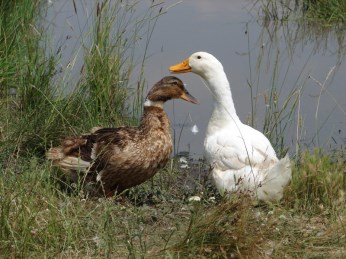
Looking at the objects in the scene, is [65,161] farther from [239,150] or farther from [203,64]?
[203,64]

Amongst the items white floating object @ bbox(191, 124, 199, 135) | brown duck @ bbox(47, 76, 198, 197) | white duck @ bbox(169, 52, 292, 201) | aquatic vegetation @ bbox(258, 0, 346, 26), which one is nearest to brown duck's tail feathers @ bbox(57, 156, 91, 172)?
brown duck @ bbox(47, 76, 198, 197)

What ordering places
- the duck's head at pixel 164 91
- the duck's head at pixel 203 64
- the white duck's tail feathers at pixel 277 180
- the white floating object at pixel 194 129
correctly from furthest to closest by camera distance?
the white floating object at pixel 194 129, the duck's head at pixel 203 64, the duck's head at pixel 164 91, the white duck's tail feathers at pixel 277 180

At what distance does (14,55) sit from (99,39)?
82 cm

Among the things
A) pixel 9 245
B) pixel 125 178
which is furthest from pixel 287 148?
pixel 9 245

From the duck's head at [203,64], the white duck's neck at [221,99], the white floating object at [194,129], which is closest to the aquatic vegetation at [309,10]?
the white floating object at [194,129]

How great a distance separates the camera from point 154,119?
21.9 feet

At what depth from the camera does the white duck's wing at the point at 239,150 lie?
6.36m

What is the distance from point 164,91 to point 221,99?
0.42 m

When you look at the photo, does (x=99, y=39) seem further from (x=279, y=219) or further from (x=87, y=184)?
(x=279, y=219)

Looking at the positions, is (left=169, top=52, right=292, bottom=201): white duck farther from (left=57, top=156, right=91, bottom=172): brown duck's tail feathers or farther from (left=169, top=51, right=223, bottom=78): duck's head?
(left=57, top=156, right=91, bottom=172): brown duck's tail feathers

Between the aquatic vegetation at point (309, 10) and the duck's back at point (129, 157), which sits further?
the aquatic vegetation at point (309, 10)

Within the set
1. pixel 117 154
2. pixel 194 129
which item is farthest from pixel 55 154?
pixel 194 129

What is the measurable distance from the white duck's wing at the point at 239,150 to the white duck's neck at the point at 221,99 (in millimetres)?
139

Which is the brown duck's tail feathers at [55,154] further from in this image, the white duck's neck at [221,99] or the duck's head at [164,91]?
the white duck's neck at [221,99]
